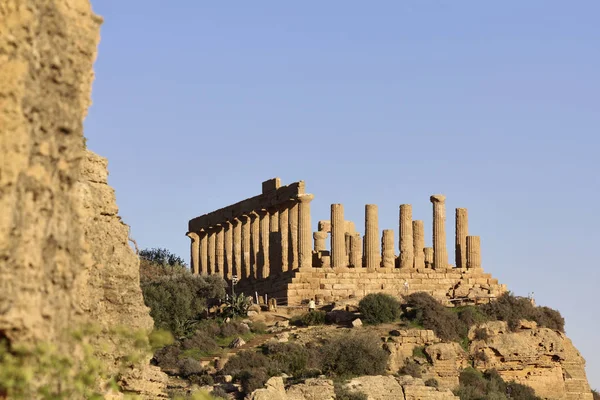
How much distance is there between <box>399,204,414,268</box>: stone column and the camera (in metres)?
64.4

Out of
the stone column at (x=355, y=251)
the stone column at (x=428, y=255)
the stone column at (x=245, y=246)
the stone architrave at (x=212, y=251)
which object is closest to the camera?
the stone column at (x=428, y=255)

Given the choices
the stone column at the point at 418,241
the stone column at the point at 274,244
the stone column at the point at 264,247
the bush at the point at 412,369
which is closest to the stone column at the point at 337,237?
the stone column at the point at 274,244

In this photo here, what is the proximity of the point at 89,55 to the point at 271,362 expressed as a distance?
40.8m

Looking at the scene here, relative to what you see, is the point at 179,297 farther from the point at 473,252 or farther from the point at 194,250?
the point at 194,250

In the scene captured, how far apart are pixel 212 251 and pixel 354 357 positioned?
2609cm

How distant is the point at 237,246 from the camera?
70.9 metres

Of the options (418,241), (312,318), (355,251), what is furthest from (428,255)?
(312,318)

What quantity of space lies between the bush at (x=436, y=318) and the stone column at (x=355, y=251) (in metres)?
10.5

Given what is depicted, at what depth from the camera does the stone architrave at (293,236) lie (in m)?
63.2

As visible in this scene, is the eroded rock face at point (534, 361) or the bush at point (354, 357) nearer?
the bush at point (354, 357)

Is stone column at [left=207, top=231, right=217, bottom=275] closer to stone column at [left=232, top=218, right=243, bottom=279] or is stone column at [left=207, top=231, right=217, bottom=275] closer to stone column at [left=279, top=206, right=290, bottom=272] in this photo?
stone column at [left=232, top=218, right=243, bottom=279]

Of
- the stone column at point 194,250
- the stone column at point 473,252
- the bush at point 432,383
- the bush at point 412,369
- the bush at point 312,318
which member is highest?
the stone column at point 194,250

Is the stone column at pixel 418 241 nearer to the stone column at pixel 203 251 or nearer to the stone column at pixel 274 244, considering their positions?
the stone column at pixel 274 244

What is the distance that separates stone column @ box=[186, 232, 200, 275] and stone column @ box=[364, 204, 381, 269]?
1286 cm
